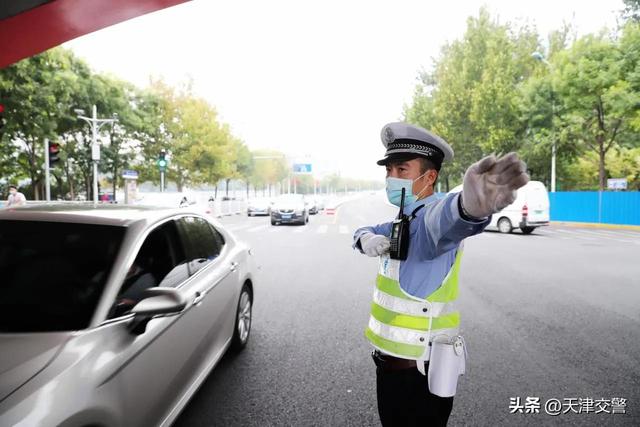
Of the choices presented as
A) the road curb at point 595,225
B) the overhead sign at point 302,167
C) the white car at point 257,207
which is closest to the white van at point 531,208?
the road curb at point 595,225

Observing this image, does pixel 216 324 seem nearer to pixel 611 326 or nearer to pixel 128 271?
pixel 128 271

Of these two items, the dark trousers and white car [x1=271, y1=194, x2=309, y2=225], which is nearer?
the dark trousers

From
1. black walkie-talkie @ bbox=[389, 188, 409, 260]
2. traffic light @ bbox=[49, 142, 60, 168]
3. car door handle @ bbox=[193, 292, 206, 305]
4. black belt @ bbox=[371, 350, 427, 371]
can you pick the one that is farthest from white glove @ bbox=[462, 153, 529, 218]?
traffic light @ bbox=[49, 142, 60, 168]

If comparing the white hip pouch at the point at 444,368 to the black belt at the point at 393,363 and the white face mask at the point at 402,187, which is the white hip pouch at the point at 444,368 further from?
the white face mask at the point at 402,187

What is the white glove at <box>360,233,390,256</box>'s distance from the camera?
1.83m

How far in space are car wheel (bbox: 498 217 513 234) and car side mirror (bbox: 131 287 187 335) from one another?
18.1 m

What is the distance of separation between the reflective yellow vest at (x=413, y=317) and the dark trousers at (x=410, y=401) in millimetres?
105

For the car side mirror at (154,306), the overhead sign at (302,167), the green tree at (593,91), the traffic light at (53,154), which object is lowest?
the car side mirror at (154,306)

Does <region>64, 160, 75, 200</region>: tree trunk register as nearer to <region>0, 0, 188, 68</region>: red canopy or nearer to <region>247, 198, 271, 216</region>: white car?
<region>247, 198, 271, 216</region>: white car

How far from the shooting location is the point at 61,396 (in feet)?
5.63

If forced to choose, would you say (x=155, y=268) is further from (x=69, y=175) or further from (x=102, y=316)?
(x=69, y=175)

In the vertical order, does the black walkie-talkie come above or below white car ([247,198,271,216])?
above

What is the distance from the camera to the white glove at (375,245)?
1.83 m

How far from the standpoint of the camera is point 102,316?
2160 mm
